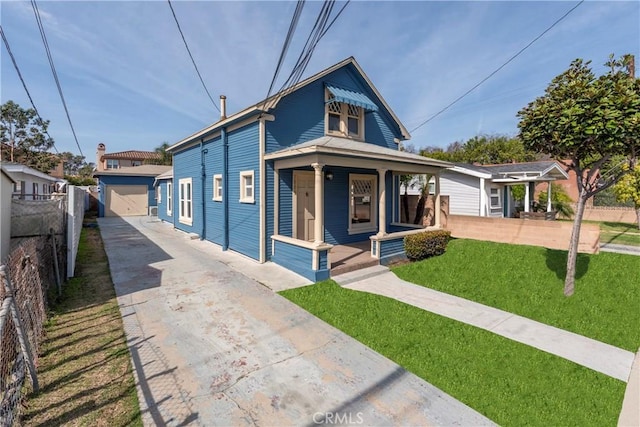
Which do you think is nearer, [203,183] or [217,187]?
[217,187]

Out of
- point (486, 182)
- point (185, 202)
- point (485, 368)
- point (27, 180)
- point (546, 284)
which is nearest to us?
point (485, 368)

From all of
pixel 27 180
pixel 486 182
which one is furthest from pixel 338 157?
pixel 27 180

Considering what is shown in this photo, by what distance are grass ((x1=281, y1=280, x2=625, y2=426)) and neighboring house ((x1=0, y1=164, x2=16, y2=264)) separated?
5.35 m

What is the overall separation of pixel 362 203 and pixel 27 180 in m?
16.9

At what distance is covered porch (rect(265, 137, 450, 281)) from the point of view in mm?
7570

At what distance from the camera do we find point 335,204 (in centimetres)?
1066

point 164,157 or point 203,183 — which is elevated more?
point 164,157

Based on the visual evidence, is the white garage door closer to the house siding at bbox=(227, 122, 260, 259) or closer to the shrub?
the house siding at bbox=(227, 122, 260, 259)

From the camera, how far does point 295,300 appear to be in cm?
626

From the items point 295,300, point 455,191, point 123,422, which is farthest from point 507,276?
point 455,191

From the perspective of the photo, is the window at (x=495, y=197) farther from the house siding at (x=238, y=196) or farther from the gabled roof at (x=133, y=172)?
the gabled roof at (x=133, y=172)

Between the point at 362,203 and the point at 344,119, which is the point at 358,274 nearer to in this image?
the point at 362,203


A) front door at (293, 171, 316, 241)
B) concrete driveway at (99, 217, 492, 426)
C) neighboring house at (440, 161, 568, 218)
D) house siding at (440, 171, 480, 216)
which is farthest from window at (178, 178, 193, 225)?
house siding at (440, 171, 480, 216)

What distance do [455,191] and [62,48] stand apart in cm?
1784
